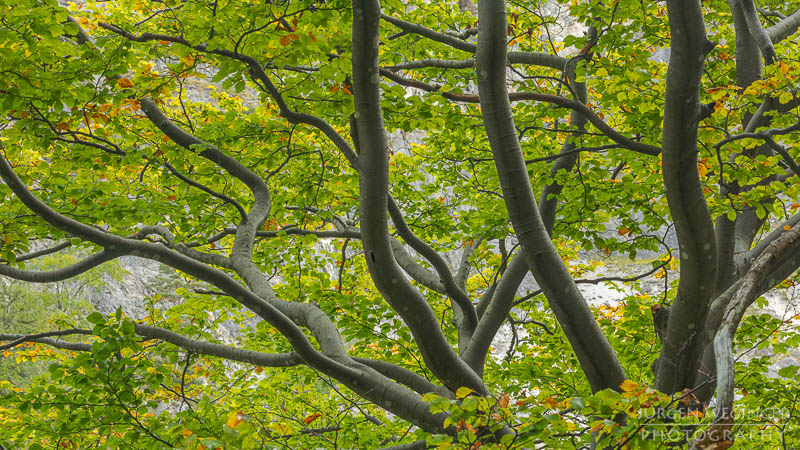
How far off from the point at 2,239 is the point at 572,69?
5.12 m

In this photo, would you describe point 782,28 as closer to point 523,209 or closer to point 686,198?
point 686,198

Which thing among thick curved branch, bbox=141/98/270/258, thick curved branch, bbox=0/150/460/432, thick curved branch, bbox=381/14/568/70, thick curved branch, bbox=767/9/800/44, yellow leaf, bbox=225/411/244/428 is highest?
thick curved branch, bbox=767/9/800/44

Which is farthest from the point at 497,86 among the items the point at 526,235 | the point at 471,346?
the point at 471,346

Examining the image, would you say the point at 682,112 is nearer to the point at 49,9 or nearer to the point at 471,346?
the point at 471,346

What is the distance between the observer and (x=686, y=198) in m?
3.04

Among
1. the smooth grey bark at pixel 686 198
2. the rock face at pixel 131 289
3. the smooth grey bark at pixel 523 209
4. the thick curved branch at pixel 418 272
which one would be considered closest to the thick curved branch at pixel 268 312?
the smooth grey bark at pixel 523 209

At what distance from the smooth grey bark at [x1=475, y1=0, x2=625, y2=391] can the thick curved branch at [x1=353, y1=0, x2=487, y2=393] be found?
681 mm

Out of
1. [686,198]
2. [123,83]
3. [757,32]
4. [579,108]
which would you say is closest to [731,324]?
[686,198]

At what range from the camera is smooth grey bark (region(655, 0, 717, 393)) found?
2.77 m

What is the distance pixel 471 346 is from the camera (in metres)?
5.33

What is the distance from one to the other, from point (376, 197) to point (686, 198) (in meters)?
1.79

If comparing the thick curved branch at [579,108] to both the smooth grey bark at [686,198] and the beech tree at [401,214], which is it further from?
the smooth grey bark at [686,198]

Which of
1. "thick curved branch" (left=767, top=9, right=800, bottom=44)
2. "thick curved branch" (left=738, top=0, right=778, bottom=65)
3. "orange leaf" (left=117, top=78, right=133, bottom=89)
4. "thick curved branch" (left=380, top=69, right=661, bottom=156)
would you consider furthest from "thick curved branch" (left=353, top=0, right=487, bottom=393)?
"thick curved branch" (left=767, top=9, right=800, bottom=44)

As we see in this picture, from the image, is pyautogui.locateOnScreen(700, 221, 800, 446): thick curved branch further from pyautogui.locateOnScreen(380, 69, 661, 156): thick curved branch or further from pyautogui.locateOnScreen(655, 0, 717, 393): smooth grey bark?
pyautogui.locateOnScreen(380, 69, 661, 156): thick curved branch
